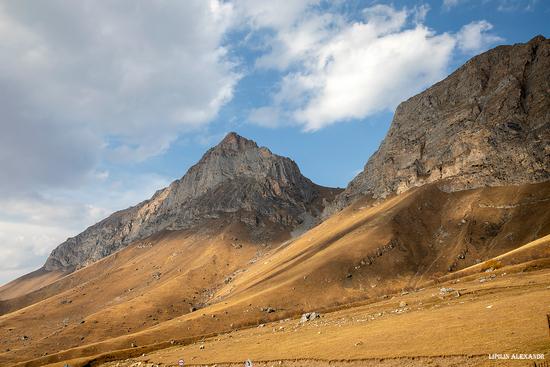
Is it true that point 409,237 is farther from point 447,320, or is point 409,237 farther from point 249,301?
point 447,320

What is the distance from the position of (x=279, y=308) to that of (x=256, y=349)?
250 ft

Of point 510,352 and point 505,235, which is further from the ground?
point 510,352

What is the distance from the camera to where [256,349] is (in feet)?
230

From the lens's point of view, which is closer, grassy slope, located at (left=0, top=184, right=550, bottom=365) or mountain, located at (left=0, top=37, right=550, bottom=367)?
mountain, located at (left=0, top=37, right=550, bottom=367)

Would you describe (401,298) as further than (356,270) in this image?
→ No

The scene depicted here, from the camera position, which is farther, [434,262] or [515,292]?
[434,262]

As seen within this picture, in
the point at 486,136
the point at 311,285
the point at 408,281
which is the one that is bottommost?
the point at 408,281

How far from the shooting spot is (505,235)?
15200 centimetres

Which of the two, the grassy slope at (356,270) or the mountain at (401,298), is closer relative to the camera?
the mountain at (401,298)

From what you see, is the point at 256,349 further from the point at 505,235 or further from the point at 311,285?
the point at 505,235

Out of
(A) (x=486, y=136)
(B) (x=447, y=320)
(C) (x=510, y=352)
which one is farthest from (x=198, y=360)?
(A) (x=486, y=136)

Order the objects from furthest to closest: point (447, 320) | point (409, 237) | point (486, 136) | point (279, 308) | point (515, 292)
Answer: point (486, 136) → point (409, 237) → point (279, 308) → point (515, 292) → point (447, 320)

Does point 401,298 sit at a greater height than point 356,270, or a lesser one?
lesser

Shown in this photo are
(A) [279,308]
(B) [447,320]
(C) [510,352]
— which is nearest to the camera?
(C) [510,352]
